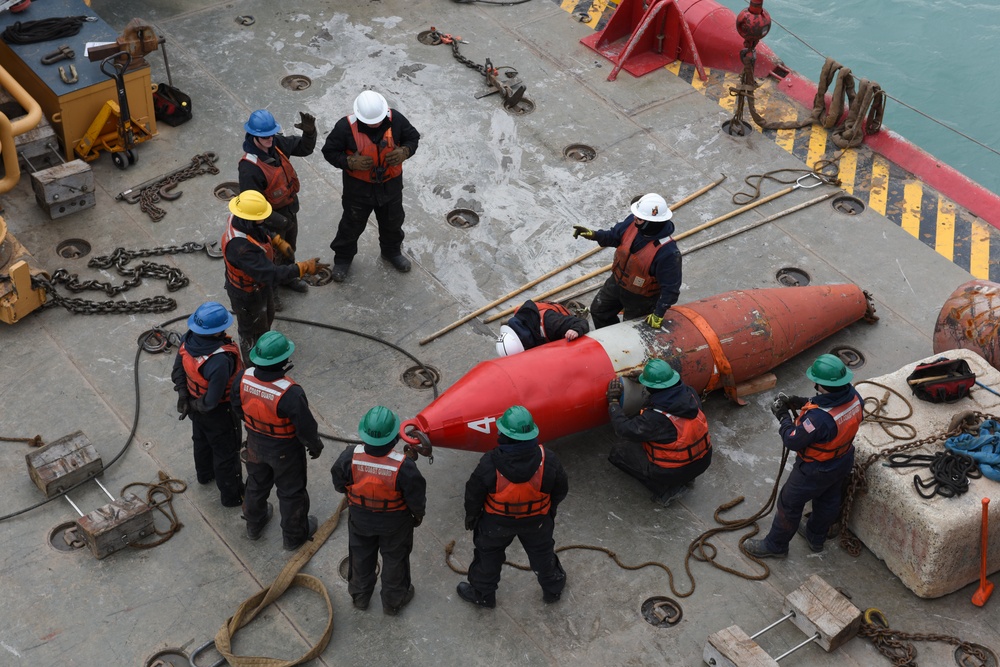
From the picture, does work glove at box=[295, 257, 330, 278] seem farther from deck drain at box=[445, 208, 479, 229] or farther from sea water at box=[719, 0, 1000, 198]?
sea water at box=[719, 0, 1000, 198]

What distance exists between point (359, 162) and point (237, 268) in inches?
55.3

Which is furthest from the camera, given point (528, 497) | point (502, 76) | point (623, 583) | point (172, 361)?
point (502, 76)

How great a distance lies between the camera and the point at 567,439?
820 centimetres

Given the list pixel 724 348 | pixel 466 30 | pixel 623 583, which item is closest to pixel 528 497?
pixel 623 583

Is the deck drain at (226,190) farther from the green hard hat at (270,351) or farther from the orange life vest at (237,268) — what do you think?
the green hard hat at (270,351)

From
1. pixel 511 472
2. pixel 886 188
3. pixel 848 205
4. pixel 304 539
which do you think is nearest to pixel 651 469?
pixel 511 472

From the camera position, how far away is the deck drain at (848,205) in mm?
10375

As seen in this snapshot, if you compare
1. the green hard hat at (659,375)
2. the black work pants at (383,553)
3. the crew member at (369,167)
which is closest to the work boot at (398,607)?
the black work pants at (383,553)

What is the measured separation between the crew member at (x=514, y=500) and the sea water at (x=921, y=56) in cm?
1176

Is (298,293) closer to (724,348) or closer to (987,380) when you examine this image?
(724,348)

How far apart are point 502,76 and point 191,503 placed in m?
6.01

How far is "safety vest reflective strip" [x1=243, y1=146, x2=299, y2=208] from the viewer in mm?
8461

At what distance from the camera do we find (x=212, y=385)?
695 centimetres

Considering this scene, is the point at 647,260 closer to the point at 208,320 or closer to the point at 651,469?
the point at 651,469
